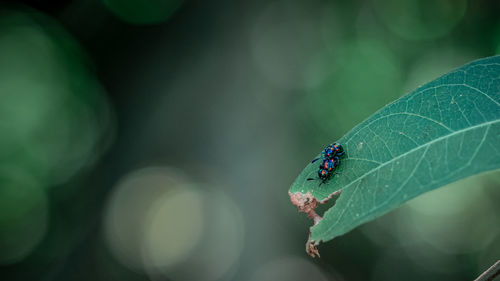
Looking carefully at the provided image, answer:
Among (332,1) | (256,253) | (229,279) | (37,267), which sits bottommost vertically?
(37,267)

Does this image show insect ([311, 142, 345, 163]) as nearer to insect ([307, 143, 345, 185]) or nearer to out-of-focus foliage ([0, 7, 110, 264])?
insect ([307, 143, 345, 185])

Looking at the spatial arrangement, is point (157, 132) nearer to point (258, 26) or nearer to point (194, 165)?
point (194, 165)

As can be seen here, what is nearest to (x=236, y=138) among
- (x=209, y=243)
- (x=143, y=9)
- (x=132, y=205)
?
(x=209, y=243)

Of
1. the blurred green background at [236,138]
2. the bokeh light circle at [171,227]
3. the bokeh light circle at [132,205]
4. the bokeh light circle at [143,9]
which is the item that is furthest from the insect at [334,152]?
the bokeh light circle at [143,9]

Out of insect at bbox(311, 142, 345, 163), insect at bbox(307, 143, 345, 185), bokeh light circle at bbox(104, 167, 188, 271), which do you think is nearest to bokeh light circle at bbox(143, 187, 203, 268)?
bokeh light circle at bbox(104, 167, 188, 271)

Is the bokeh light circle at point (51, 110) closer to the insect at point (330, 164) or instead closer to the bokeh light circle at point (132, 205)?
the bokeh light circle at point (132, 205)

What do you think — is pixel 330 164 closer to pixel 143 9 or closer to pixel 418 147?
pixel 418 147

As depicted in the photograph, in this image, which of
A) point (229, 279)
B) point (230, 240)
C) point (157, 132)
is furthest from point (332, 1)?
point (229, 279)
